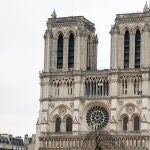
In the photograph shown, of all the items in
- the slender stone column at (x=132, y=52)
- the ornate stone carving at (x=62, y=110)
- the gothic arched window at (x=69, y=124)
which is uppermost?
the slender stone column at (x=132, y=52)

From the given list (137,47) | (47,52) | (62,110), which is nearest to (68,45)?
(47,52)

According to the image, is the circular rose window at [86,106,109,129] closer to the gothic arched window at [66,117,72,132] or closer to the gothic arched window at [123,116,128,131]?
the gothic arched window at [66,117,72,132]

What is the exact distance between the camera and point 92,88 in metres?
128

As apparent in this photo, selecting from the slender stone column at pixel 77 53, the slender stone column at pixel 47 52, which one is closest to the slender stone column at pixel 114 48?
the slender stone column at pixel 77 53

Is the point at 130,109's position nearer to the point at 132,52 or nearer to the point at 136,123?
the point at 136,123

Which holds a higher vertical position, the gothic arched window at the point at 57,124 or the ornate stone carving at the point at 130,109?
the ornate stone carving at the point at 130,109

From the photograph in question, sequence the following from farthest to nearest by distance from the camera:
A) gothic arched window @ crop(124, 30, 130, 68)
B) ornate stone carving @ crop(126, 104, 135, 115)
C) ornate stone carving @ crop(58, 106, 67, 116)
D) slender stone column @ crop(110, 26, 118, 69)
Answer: ornate stone carving @ crop(58, 106, 67, 116), gothic arched window @ crop(124, 30, 130, 68), slender stone column @ crop(110, 26, 118, 69), ornate stone carving @ crop(126, 104, 135, 115)

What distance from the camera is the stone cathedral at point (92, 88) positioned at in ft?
408

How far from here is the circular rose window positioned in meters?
128

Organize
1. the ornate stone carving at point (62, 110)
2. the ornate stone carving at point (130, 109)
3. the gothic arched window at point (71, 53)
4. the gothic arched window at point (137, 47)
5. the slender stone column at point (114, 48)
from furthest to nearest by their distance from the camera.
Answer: the gothic arched window at point (71, 53) < the ornate stone carving at point (62, 110) < the slender stone column at point (114, 48) < the gothic arched window at point (137, 47) < the ornate stone carving at point (130, 109)

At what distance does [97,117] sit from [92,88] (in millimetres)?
4755

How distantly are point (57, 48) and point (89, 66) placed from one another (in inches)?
242

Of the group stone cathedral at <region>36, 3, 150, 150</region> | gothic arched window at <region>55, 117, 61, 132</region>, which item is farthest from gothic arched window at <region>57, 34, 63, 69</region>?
gothic arched window at <region>55, 117, 61, 132</region>

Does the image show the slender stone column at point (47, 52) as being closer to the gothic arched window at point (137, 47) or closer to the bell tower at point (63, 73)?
the bell tower at point (63, 73)
